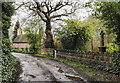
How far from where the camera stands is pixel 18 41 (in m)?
39.5

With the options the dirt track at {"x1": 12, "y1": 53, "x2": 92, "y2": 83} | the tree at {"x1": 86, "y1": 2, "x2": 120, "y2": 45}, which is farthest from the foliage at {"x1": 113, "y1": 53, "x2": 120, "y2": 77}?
the dirt track at {"x1": 12, "y1": 53, "x2": 92, "y2": 83}

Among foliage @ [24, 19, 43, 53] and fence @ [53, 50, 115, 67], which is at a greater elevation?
foliage @ [24, 19, 43, 53]

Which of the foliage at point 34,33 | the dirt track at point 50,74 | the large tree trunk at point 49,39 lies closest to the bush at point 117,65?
the dirt track at point 50,74

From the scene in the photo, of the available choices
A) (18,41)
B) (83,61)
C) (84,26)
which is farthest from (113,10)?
(18,41)

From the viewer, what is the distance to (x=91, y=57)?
8094 mm

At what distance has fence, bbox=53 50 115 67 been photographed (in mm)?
6517

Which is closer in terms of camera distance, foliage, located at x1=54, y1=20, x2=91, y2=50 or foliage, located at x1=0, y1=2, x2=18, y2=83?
foliage, located at x1=0, y1=2, x2=18, y2=83

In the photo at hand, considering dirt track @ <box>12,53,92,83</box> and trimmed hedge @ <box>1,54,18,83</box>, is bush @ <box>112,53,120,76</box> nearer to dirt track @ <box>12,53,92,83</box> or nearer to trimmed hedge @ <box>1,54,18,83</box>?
dirt track @ <box>12,53,92,83</box>

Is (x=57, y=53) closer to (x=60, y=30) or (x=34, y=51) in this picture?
(x=60, y=30)

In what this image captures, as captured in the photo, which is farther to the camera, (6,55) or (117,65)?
A: (117,65)

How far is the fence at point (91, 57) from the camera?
21.4 feet

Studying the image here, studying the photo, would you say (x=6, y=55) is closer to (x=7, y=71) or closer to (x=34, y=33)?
(x=7, y=71)

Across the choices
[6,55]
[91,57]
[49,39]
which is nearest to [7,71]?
[6,55]

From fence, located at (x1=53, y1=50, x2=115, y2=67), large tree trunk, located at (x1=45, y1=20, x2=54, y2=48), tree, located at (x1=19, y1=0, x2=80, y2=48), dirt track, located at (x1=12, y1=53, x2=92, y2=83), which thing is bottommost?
dirt track, located at (x1=12, y1=53, x2=92, y2=83)
